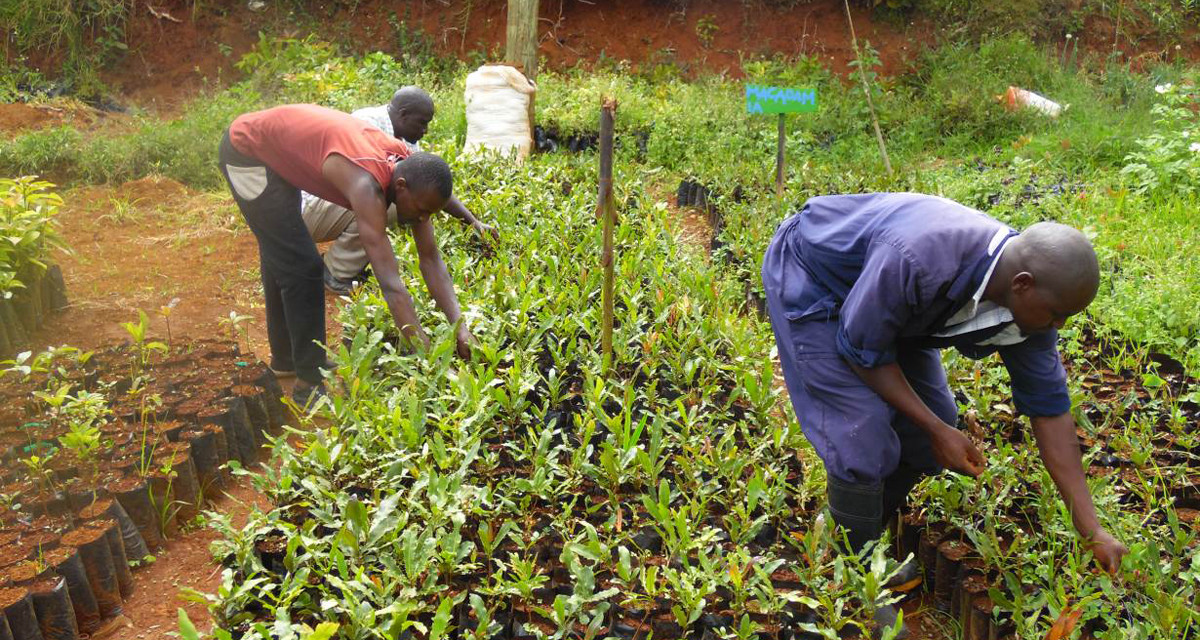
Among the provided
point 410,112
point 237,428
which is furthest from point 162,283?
point 237,428

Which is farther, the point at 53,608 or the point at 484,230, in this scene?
the point at 484,230

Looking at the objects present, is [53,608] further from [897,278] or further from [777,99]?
[777,99]

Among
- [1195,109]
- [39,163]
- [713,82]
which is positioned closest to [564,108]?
[713,82]

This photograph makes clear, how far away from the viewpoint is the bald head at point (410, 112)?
5.06 metres

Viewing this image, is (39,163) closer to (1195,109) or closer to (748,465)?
(748,465)

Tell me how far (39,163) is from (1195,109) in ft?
40.8

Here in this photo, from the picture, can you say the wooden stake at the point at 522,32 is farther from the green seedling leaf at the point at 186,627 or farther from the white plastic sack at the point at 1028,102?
the green seedling leaf at the point at 186,627

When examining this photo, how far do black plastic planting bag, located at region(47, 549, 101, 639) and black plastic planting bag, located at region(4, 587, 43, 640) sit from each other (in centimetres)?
15

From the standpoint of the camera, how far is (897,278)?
2293mm

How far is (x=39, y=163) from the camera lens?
28.6 ft

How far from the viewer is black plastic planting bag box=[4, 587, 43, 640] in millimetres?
2643

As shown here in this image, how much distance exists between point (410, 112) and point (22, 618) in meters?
3.19

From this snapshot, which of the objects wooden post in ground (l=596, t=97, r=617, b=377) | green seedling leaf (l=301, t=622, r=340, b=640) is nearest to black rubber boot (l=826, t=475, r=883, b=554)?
wooden post in ground (l=596, t=97, r=617, b=377)

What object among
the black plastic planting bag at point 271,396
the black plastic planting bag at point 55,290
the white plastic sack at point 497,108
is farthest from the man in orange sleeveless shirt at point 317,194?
the white plastic sack at point 497,108
